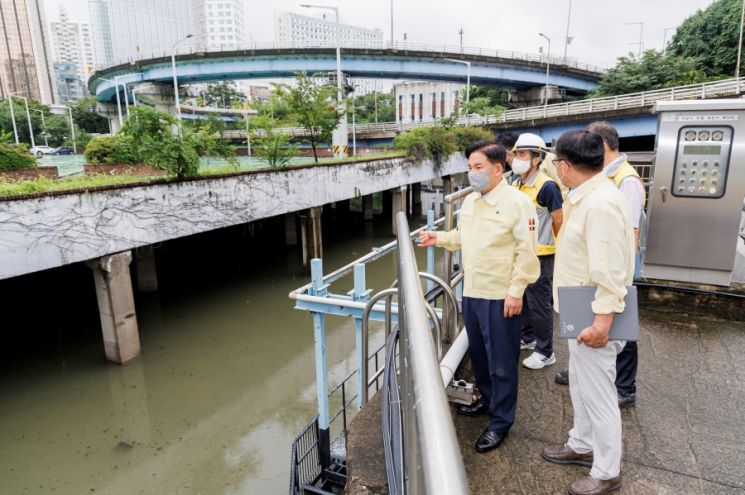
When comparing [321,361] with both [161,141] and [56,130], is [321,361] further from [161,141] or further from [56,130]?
[56,130]

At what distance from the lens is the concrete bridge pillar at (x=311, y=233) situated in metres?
14.7

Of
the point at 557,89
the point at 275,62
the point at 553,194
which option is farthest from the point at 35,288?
the point at 557,89

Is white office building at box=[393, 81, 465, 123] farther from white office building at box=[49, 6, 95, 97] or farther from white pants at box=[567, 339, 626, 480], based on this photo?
white office building at box=[49, 6, 95, 97]

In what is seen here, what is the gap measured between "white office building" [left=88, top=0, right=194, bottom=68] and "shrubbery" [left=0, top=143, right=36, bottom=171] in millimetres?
62464

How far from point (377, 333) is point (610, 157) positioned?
735 centimetres

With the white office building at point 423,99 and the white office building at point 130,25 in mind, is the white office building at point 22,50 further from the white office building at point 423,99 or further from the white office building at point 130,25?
the white office building at point 423,99

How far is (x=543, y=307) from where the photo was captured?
10.3 ft

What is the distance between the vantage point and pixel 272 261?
636 inches

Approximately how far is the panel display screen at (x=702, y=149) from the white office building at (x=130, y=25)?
7212cm

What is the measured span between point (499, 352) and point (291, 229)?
52.3 ft

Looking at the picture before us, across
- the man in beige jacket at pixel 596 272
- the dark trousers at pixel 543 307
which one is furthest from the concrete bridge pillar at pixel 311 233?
the man in beige jacket at pixel 596 272

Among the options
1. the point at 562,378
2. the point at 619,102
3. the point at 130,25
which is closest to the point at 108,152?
the point at 562,378

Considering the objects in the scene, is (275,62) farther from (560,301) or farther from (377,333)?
(560,301)

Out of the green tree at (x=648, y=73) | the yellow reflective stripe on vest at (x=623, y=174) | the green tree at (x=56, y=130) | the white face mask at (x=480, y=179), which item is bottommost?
the yellow reflective stripe on vest at (x=623, y=174)
